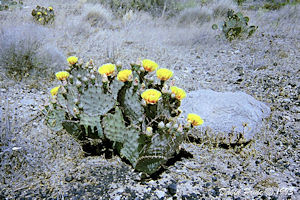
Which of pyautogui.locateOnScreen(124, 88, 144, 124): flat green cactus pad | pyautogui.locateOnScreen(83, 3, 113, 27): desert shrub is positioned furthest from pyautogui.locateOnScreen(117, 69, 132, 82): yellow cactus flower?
pyautogui.locateOnScreen(83, 3, 113, 27): desert shrub

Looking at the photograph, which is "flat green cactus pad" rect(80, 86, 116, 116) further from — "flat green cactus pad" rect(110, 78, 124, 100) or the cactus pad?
the cactus pad

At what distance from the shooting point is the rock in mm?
2473

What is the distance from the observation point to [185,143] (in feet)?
8.01

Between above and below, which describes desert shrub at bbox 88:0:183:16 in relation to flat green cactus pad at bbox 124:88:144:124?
above

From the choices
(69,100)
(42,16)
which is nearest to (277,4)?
(42,16)

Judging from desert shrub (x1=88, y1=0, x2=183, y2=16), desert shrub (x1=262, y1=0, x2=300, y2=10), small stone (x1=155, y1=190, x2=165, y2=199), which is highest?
desert shrub (x1=262, y1=0, x2=300, y2=10)

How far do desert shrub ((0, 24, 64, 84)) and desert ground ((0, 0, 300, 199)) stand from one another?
0.02m

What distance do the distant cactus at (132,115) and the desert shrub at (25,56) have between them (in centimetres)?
174

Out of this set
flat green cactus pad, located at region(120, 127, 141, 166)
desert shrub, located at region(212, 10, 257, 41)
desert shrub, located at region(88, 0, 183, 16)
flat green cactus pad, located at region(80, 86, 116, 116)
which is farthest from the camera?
desert shrub, located at region(88, 0, 183, 16)

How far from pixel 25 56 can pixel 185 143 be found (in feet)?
9.35

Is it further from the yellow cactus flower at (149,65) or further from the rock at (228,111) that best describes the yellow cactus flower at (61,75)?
the rock at (228,111)

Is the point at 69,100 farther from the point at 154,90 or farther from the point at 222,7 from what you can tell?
the point at 222,7

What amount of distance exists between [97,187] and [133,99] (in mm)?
737

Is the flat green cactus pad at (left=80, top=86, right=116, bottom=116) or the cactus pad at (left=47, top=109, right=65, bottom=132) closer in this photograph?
the flat green cactus pad at (left=80, top=86, right=116, bottom=116)
